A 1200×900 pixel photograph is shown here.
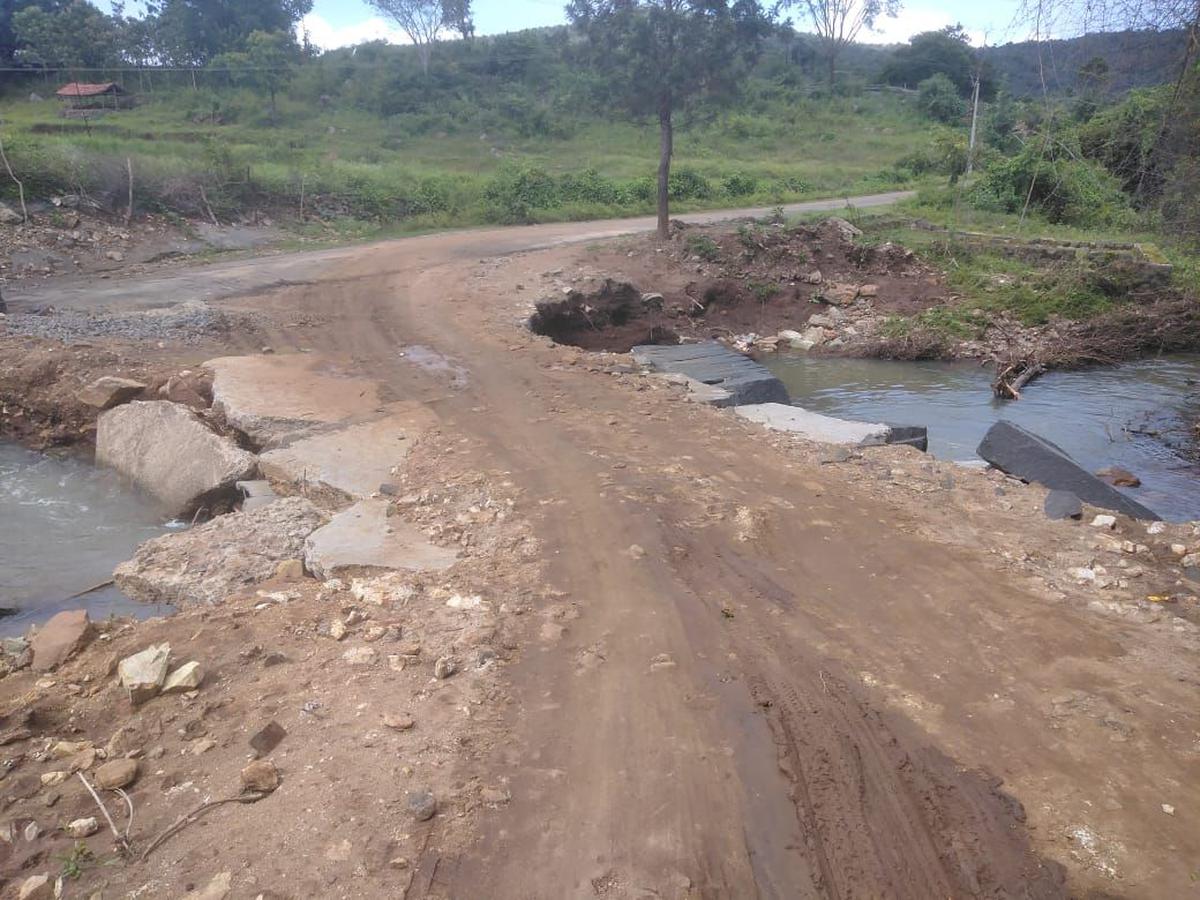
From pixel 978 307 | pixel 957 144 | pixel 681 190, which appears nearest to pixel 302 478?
pixel 978 307

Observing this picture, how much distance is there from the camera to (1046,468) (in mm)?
6453

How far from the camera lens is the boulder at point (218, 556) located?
505 cm

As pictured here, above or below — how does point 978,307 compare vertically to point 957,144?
below

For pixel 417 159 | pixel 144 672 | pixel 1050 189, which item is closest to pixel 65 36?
pixel 417 159

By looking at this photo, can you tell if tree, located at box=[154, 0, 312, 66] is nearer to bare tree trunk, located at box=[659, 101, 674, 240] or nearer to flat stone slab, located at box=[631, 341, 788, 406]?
bare tree trunk, located at box=[659, 101, 674, 240]

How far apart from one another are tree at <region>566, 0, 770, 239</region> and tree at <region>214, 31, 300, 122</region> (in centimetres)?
2275

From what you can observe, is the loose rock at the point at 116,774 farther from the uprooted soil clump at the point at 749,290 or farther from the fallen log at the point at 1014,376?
the fallen log at the point at 1014,376

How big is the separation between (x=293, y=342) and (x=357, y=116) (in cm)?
2808

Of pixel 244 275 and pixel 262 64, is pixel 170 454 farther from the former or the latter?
pixel 262 64

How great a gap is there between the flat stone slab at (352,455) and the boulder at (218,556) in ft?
1.44

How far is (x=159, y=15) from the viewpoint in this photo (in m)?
34.8

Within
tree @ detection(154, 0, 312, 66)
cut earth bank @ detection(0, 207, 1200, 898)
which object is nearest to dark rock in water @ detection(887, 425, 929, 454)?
cut earth bank @ detection(0, 207, 1200, 898)

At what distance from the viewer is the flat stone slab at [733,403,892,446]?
6.95m

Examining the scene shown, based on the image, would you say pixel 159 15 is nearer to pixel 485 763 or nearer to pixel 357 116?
pixel 357 116
